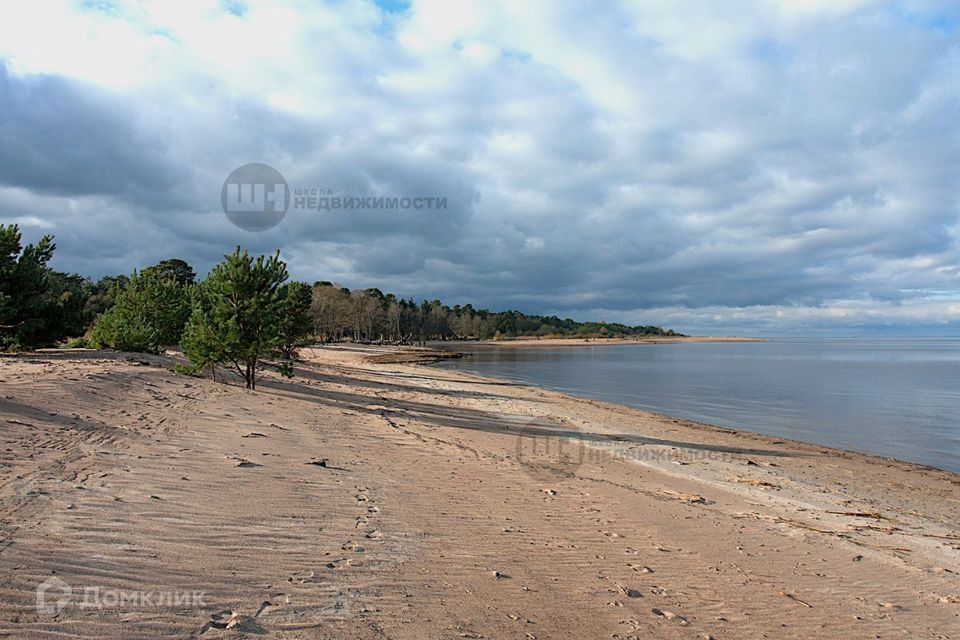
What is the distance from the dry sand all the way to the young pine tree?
4.72 metres

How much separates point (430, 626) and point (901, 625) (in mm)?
4942

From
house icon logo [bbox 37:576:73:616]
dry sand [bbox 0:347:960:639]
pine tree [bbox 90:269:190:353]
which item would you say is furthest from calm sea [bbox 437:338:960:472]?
pine tree [bbox 90:269:190:353]

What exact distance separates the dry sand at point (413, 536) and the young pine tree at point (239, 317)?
4.72 m

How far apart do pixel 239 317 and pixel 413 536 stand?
15.2m

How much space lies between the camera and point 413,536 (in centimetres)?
662

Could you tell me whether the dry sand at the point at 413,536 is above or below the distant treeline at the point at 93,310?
below

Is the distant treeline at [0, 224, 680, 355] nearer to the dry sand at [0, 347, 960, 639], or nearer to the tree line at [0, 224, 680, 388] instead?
the tree line at [0, 224, 680, 388]

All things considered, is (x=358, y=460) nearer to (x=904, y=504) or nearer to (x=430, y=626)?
(x=430, y=626)

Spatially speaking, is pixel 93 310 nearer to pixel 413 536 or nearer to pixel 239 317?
pixel 239 317

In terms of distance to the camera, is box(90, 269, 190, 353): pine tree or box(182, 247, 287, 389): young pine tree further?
box(90, 269, 190, 353): pine tree

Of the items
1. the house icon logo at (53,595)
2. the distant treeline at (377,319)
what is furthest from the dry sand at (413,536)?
the distant treeline at (377,319)

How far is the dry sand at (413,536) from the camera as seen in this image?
4.55m

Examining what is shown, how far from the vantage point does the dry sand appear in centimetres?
455

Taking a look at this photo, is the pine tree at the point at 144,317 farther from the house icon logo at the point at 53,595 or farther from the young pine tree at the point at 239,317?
the house icon logo at the point at 53,595
